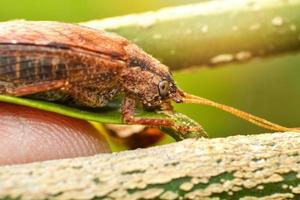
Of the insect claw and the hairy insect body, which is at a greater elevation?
the hairy insect body

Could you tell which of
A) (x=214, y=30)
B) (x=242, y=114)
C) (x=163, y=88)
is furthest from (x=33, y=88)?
(x=214, y=30)

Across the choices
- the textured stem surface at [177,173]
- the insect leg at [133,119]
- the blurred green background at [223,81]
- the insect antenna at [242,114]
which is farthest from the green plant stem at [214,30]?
the textured stem surface at [177,173]

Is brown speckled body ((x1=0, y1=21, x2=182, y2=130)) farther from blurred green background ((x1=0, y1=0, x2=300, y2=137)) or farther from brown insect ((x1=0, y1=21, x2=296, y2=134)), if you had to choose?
blurred green background ((x1=0, y1=0, x2=300, y2=137))

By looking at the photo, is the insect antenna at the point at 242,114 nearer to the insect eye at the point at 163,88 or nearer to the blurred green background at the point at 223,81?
the insect eye at the point at 163,88

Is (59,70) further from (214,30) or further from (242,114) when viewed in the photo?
(214,30)

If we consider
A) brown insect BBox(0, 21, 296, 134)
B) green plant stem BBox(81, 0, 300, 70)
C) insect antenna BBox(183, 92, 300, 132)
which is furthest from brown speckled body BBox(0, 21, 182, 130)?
green plant stem BBox(81, 0, 300, 70)

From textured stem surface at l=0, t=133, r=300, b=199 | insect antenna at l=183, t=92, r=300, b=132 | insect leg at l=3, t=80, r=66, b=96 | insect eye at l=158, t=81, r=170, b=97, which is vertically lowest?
textured stem surface at l=0, t=133, r=300, b=199
